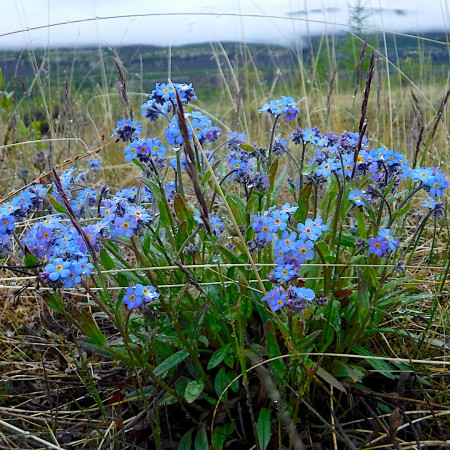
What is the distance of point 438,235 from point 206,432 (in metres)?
2.18

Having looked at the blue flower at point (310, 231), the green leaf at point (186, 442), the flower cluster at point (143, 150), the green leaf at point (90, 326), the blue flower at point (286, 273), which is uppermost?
the flower cluster at point (143, 150)

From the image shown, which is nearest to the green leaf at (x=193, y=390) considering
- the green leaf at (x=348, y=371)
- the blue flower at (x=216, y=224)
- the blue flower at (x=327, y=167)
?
the green leaf at (x=348, y=371)

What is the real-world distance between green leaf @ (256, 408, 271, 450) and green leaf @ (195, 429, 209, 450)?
0.69 ft

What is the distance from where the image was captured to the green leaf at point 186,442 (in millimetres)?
2135

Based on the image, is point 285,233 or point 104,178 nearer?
point 285,233

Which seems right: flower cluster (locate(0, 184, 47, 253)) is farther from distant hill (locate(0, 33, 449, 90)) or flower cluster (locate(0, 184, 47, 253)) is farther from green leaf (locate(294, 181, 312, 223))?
distant hill (locate(0, 33, 449, 90))

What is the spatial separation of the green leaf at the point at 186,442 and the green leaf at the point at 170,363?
28 cm

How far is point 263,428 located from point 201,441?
0.87 ft

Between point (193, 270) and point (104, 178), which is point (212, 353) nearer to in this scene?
point (193, 270)

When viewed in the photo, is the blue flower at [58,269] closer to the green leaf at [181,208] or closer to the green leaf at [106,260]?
the green leaf at [106,260]

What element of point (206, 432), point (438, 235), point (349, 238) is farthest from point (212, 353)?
point (438, 235)

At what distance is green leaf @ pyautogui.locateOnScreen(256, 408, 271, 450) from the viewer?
1.98 m

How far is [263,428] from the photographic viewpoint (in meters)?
2.03

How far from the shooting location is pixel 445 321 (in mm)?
2662
